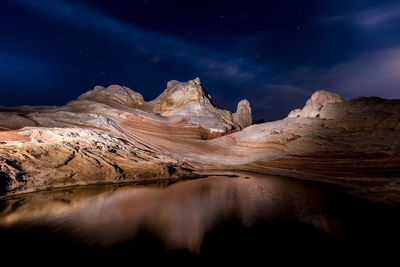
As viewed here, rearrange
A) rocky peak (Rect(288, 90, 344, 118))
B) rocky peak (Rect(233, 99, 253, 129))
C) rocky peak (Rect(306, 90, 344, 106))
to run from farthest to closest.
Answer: rocky peak (Rect(233, 99, 253, 129)) → rocky peak (Rect(306, 90, 344, 106)) → rocky peak (Rect(288, 90, 344, 118))

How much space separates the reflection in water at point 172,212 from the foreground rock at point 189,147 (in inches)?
68.7

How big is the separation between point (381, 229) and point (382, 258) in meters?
1.82

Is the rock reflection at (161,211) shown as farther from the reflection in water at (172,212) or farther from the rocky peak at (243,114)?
the rocky peak at (243,114)

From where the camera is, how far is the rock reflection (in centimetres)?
433

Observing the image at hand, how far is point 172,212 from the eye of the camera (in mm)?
5641

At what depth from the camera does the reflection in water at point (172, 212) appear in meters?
4.33

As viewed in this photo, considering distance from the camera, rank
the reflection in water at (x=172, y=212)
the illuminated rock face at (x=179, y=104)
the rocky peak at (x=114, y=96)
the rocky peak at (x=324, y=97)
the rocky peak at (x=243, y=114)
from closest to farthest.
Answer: the reflection in water at (x=172, y=212) < the rocky peak at (x=324, y=97) < the illuminated rock face at (x=179, y=104) < the rocky peak at (x=114, y=96) < the rocky peak at (x=243, y=114)

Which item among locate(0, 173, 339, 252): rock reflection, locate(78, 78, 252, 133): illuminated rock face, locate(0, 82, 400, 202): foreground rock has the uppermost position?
locate(78, 78, 252, 133): illuminated rock face

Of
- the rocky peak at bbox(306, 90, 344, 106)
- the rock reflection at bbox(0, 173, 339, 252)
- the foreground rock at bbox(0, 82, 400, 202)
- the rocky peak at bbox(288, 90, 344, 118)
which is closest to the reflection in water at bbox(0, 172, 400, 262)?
the rock reflection at bbox(0, 173, 339, 252)

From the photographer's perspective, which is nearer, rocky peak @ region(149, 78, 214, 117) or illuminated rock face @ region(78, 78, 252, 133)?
illuminated rock face @ region(78, 78, 252, 133)

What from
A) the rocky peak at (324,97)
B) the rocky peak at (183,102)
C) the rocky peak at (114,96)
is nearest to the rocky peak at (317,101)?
the rocky peak at (324,97)

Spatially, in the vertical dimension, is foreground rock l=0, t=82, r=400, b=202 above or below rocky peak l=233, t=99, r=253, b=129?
below

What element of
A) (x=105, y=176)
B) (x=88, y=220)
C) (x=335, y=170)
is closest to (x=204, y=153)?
(x=105, y=176)

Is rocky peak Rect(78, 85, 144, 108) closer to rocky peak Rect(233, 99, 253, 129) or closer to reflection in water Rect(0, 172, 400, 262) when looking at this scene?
reflection in water Rect(0, 172, 400, 262)
